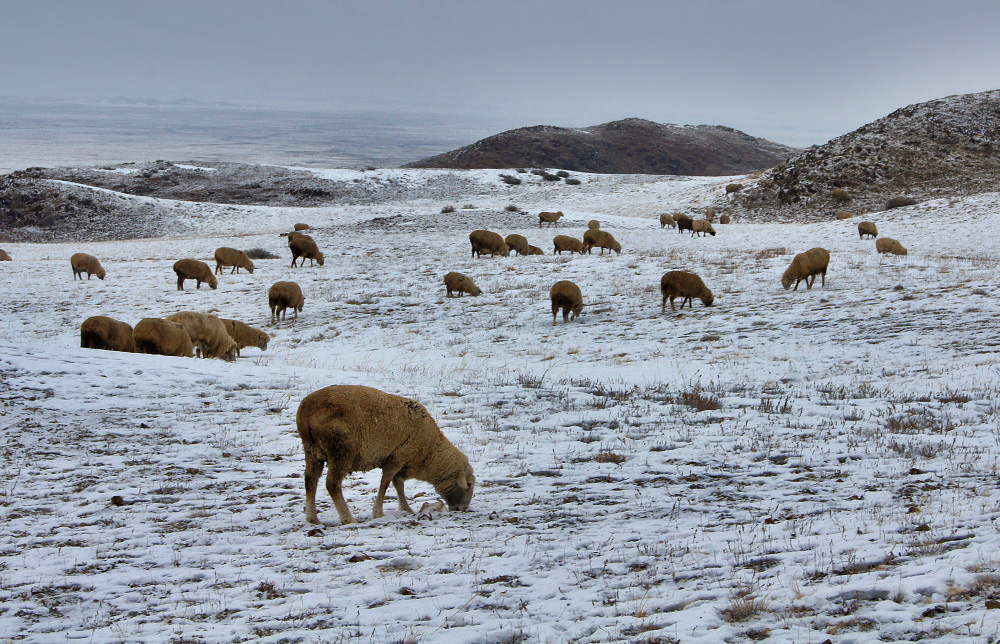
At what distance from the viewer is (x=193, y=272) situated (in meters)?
26.0

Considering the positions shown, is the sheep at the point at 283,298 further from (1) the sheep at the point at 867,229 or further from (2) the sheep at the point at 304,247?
(1) the sheep at the point at 867,229

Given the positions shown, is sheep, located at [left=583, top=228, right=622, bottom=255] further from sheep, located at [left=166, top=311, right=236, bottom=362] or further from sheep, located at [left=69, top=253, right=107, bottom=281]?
sheep, located at [left=69, top=253, right=107, bottom=281]

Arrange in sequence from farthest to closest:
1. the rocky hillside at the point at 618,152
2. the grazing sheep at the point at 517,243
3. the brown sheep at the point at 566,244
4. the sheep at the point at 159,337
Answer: the rocky hillside at the point at 618,152, the grazing sheep at the point at 517,243, the brown sheep at the point at 566,244, the sheep at the point at 159,337

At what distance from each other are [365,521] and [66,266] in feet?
107

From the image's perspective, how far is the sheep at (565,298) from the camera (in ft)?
61.0

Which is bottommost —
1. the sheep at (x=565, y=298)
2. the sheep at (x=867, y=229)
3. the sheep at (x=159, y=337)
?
the sheep at (x=159, y=337)

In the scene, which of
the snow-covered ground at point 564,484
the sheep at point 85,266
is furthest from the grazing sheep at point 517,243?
the sheep at point 85,266

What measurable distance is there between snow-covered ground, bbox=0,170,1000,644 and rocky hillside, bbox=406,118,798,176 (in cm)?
8602

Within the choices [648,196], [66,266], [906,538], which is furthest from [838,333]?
[648,196]

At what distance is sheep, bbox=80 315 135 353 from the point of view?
46.3 ft

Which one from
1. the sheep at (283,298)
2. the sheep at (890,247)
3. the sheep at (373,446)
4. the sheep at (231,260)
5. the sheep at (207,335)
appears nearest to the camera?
the sheep at (373,446)

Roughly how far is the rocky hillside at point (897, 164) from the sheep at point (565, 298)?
32.1m

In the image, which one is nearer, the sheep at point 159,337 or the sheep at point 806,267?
the sheep at point 159,337

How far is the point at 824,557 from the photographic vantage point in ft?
16.0
